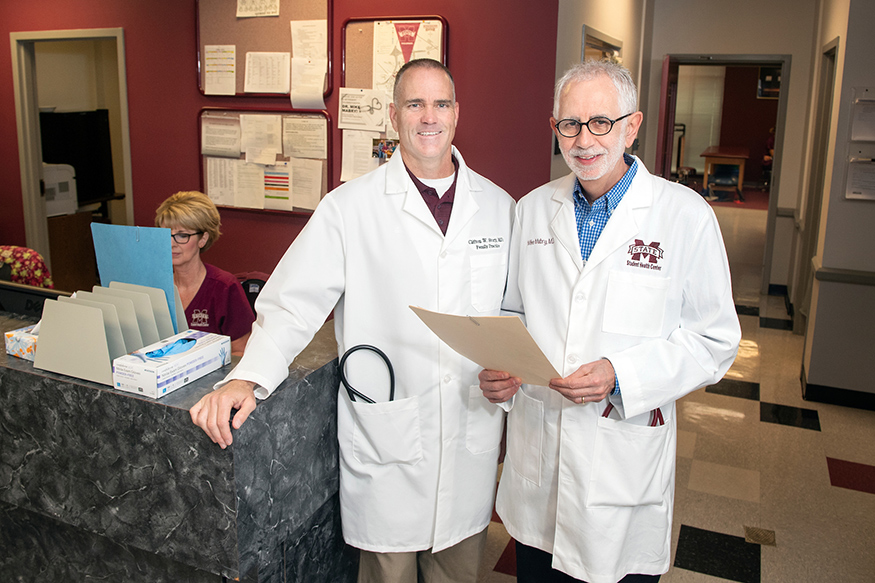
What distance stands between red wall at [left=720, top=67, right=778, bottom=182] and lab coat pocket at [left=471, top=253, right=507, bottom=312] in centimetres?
1605

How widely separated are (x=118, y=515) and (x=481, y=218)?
3.52ft

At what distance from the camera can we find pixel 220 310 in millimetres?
2324

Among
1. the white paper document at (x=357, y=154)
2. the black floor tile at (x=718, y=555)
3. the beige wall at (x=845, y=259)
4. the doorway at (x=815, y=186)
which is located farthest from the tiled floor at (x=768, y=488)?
the white paper document at (x=357, y=154)

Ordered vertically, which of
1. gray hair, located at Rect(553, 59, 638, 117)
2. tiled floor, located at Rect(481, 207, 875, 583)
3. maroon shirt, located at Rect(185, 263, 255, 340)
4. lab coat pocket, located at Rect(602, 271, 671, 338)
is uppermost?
gray hair, located at Rect(553, 59, 638, 117)

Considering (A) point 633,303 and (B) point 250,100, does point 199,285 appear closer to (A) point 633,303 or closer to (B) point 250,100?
(A) point 633,303

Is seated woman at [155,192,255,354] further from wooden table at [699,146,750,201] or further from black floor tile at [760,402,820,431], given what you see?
wooden table at [699,146,750,201]

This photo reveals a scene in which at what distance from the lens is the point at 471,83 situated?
3514mm

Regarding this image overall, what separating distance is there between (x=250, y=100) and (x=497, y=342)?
303cm

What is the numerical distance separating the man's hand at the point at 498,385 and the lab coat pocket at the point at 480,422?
94mm

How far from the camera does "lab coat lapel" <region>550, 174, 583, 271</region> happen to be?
65.3 inches

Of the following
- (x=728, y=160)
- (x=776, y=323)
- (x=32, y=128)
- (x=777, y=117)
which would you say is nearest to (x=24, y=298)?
(x=32, y=128)

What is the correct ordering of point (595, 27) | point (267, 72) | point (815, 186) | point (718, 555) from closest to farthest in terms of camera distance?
point (718, 555)
point (267, 72)
point (595, 27)
point (815, 186)

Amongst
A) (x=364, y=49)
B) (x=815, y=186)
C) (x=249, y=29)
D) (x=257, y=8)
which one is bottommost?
(x=815, y=186)

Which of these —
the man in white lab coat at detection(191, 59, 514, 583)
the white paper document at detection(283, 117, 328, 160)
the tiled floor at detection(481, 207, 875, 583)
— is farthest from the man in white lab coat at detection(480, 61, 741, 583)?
the white paper document at detection(283, 117, 328, 160)
